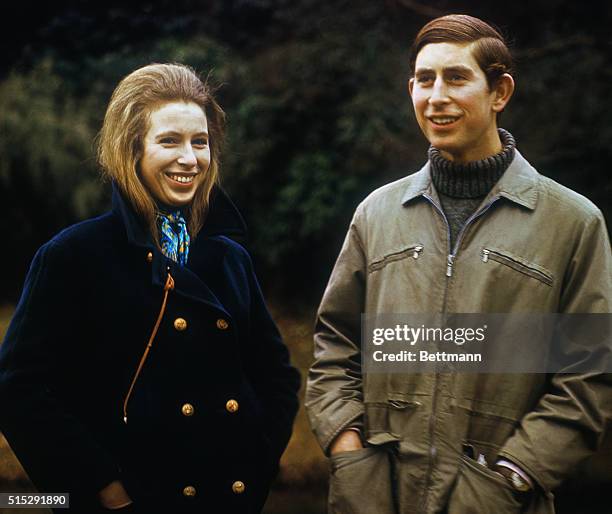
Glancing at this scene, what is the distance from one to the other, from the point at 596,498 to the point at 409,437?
1860 mm

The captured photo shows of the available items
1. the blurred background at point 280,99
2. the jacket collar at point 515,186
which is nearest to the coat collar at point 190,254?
the jacket collar at point 515,186

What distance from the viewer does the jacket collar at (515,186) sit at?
2393 mm

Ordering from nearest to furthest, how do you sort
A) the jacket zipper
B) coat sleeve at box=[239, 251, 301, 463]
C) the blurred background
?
the jacket zipper → coat sleeve at box=[239, 251, 301, 463] → the blurred background

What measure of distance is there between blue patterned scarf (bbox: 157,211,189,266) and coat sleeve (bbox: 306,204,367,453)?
1.26 ft

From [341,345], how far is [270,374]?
25 cm

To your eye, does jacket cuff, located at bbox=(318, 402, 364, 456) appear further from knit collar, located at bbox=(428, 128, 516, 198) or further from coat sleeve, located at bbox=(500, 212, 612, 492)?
knit collar, located at bbox=(428, 128, 516, 198)

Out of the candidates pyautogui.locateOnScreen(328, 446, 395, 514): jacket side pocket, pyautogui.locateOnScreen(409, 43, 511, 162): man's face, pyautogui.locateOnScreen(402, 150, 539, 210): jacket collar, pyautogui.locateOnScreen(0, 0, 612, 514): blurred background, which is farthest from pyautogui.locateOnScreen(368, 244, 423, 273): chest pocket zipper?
pyautogui.locateOnScreen(0, 0, 612, 514): blurred background

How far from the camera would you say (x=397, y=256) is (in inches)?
97.6

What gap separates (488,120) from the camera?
7.97 feet

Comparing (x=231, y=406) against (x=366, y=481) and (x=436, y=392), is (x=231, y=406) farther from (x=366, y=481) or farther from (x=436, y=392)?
(x=436, y=392)

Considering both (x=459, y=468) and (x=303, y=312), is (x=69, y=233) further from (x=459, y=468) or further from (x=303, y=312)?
(x=303, y=312)

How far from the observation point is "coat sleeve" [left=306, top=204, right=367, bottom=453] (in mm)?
2527

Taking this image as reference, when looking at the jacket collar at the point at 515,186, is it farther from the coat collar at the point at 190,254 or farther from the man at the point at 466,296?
the coat collar at the point at 190,254

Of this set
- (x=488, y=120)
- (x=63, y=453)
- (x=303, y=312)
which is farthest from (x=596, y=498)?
(x=63, y=453)
